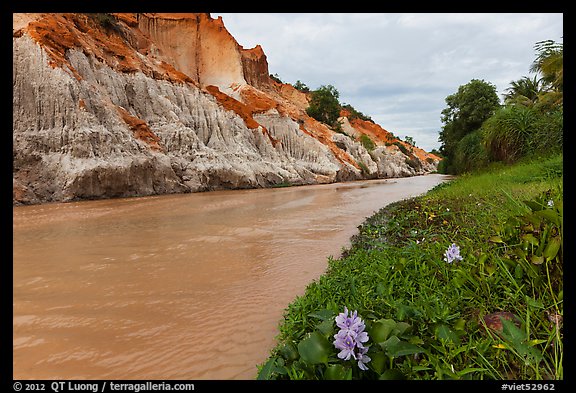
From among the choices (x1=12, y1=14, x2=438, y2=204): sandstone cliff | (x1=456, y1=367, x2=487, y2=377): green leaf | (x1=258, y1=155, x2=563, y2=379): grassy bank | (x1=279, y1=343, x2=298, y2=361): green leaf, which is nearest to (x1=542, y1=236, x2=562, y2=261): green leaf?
(x1=258, y1=155, x2=563, y2=379): grassy bank

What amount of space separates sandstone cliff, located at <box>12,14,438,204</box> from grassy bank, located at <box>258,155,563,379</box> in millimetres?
12893

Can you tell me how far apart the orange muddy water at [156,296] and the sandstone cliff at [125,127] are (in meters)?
7.52

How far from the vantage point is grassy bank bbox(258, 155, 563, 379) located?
52.1 inches

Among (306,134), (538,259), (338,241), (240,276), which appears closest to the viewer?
(538,259)

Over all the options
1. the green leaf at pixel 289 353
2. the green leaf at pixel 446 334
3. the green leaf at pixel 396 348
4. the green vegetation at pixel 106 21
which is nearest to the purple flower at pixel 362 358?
the green leaf at pixel 396 348

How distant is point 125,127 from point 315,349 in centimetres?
1553

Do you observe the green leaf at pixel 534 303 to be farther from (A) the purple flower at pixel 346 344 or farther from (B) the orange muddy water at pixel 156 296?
(B) the orange muddy water at pixel 156 296

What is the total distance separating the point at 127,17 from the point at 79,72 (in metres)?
14.0

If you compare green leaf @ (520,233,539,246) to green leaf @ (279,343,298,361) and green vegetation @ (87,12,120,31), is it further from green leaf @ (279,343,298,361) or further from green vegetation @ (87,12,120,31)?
green vegetation @ (87,12,120,31)

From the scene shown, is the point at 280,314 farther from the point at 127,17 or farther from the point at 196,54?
the point at 196,54
